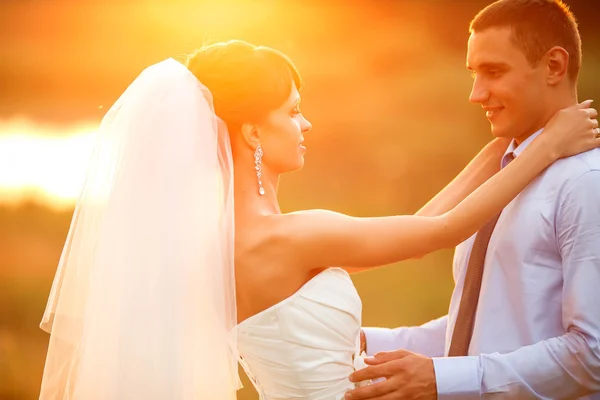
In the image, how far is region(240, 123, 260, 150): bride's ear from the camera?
2.38 m

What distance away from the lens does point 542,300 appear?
2.22 meters

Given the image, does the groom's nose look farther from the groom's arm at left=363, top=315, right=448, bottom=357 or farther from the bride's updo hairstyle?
the groom's arm at left=363, top=315, right=448, bottom=357

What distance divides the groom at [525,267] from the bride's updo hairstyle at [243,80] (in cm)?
60

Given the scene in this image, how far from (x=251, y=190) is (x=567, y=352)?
965 mm

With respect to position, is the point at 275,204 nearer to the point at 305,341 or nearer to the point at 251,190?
the point at 251,190

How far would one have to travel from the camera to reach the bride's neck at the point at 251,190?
234 cm

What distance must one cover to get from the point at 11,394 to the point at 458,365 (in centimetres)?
902

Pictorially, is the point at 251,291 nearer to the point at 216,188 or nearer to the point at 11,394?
the point at 216,188

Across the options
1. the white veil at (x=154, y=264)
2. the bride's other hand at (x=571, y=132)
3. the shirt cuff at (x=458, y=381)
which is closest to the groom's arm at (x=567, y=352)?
the shirt cuff at (x=458, y=381)

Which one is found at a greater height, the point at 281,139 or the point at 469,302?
the point at 281,139

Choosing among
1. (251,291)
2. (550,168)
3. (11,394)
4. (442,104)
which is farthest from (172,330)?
(442,104)

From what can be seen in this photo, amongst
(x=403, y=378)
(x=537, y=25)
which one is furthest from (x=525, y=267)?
(x=537, y=25)

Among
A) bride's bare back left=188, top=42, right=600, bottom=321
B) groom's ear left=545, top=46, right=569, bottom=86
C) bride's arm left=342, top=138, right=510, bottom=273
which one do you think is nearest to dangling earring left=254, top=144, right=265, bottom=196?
bride's bare back left=188, top=42, right=600, bottom=321

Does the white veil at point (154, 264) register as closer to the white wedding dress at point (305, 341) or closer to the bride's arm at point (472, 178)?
the white wedding dress at point (305, 341)
